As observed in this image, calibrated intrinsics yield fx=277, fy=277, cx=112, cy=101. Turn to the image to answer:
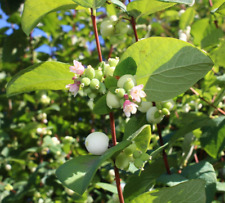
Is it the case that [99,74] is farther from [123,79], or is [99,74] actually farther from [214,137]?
[214,137]

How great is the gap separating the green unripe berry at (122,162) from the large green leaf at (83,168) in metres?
0.06

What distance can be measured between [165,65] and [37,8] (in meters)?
0.47

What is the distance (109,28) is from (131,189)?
71cm

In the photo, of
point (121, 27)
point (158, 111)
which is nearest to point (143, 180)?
point (158, 111)

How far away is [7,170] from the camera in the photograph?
2.36 m

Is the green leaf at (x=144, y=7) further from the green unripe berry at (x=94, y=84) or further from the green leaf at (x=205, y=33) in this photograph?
the green leaf at (x=205, y=33)

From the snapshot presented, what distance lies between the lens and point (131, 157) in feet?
2.62

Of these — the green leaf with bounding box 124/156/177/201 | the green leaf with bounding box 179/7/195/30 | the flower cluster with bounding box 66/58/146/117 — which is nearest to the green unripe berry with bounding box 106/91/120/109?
the flower cluster with bounding box 66/58/146/117

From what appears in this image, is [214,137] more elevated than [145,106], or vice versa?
[145,106]

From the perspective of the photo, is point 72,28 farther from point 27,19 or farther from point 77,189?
point 77,189

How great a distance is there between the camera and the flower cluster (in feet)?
2.41

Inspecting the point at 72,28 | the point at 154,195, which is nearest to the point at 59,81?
the point at 154,195

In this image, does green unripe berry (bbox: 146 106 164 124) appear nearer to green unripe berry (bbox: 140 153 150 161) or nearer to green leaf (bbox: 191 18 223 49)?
green unripe berry (bbox: 140 153 150 161)

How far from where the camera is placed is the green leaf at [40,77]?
2.82 feet
